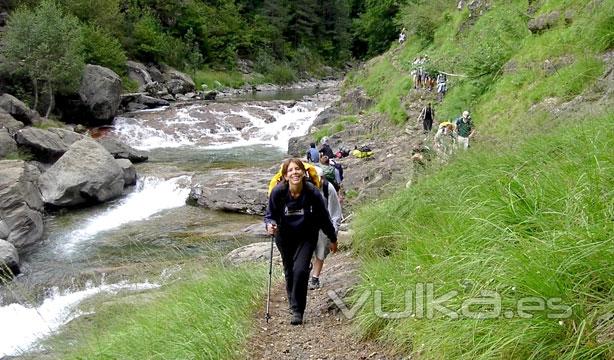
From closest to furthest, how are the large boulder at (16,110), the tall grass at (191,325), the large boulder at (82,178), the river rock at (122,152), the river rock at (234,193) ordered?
the tall grass at (191,325)
the river rock at (234,193)
the large boulder at (82,178)
the river rock at (122,152)
the large boulder at (16,110)

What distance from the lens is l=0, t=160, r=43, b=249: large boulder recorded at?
13.5 m

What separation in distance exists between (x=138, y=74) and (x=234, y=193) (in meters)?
31.7

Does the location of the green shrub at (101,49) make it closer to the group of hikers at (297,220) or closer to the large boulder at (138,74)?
the large boulder at (138,74)

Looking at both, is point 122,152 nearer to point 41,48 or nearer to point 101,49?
point 41,48

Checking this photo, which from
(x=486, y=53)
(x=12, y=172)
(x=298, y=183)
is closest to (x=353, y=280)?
(x=298, y=183)

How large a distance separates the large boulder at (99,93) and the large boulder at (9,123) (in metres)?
9.09

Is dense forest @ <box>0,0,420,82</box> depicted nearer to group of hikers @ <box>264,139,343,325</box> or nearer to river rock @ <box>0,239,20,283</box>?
river rock @ <box>0,239,20,283</box>

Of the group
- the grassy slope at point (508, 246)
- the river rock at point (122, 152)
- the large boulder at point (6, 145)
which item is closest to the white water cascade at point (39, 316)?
the grassy slope at point (508, 246)

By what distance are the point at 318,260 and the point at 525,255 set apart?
3418mm

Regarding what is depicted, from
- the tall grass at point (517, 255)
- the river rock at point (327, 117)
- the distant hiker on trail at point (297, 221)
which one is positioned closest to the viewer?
the tall grass at point (517, 255)

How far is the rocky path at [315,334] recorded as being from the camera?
4410 mm

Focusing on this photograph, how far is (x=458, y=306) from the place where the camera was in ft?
11.2

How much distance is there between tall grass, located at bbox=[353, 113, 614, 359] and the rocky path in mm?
225

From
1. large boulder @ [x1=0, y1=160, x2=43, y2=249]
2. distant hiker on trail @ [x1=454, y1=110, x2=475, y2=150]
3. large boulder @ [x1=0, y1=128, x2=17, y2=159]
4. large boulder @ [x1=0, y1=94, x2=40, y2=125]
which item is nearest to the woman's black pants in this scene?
distant hiker on trail @ [x1=454, y1=110, x2=475, y2=150]
